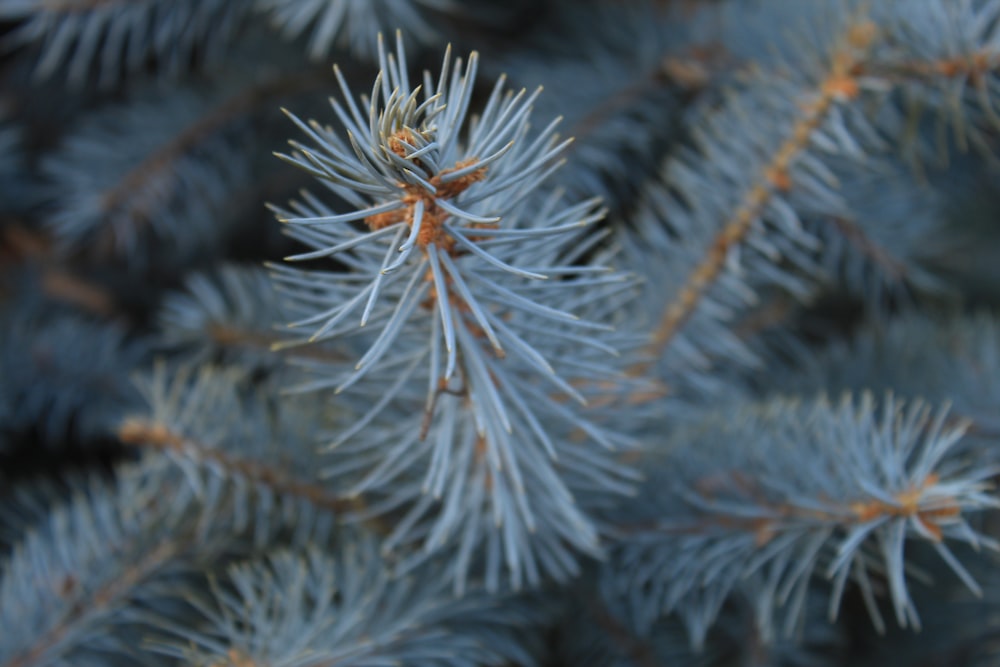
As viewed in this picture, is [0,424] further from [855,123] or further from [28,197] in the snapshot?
[855,123]

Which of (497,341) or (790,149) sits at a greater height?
(790,149)

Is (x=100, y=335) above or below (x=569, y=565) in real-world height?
above

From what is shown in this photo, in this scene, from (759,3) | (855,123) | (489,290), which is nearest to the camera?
(489,290)

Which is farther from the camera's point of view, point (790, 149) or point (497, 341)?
point (790, 149)

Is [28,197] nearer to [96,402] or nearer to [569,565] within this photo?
[96,402]

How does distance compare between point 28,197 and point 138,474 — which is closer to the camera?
point 138,474

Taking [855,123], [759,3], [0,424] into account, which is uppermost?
[759,3]

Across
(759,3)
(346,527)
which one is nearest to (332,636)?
(346,527)

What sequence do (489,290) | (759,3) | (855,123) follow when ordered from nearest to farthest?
(489,290), (855,123), (759,3)
